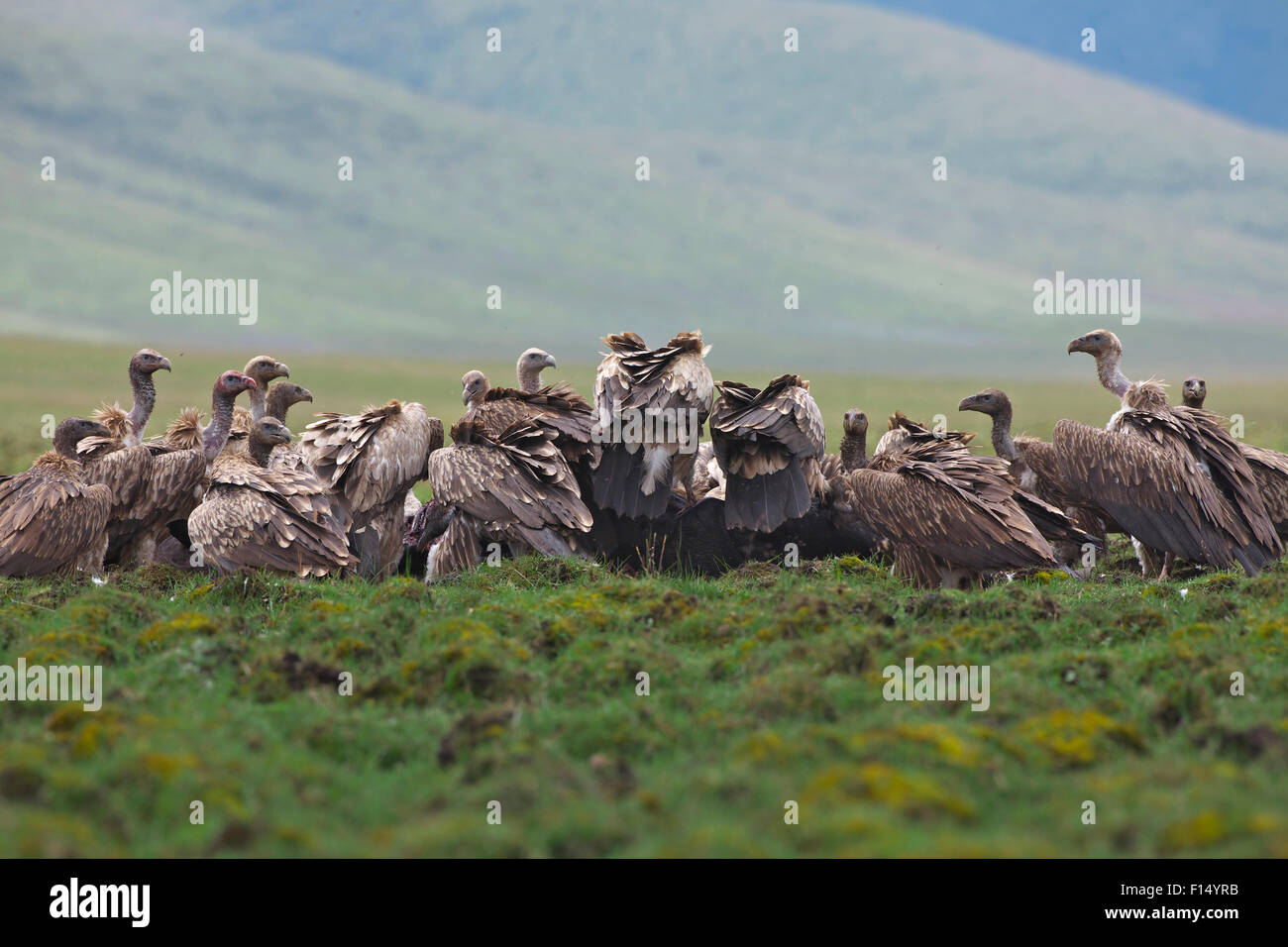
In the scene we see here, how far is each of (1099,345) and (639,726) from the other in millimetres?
9837

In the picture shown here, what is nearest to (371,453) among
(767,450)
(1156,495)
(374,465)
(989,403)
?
(374,465)

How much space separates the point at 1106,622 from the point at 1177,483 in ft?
11.2

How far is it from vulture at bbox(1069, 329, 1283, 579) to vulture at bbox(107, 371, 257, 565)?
8759mm

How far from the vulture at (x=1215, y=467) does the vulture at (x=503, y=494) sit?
5373 millimetres

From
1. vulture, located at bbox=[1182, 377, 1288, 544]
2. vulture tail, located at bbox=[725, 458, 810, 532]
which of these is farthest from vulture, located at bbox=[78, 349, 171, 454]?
vulture, located at bbox=[1182, 377, 1288, 544]

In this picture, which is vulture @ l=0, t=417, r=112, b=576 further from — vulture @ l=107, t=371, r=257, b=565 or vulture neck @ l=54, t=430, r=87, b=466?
vulture @ l=107, t=371, r=257, b=565

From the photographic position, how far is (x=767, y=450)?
11.7 m

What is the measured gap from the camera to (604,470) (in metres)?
11.9

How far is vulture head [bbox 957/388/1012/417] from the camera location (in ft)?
41.7

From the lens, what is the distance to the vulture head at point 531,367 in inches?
566

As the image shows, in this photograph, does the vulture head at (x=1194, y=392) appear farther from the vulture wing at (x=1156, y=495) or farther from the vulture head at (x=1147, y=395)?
the vulture wing at (x=1156, y=495)

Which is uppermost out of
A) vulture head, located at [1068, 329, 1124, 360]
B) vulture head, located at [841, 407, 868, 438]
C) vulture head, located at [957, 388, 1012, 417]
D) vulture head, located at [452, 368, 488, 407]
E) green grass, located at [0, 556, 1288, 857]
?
vulture head, located at [1068, 329, 1124, 360]
